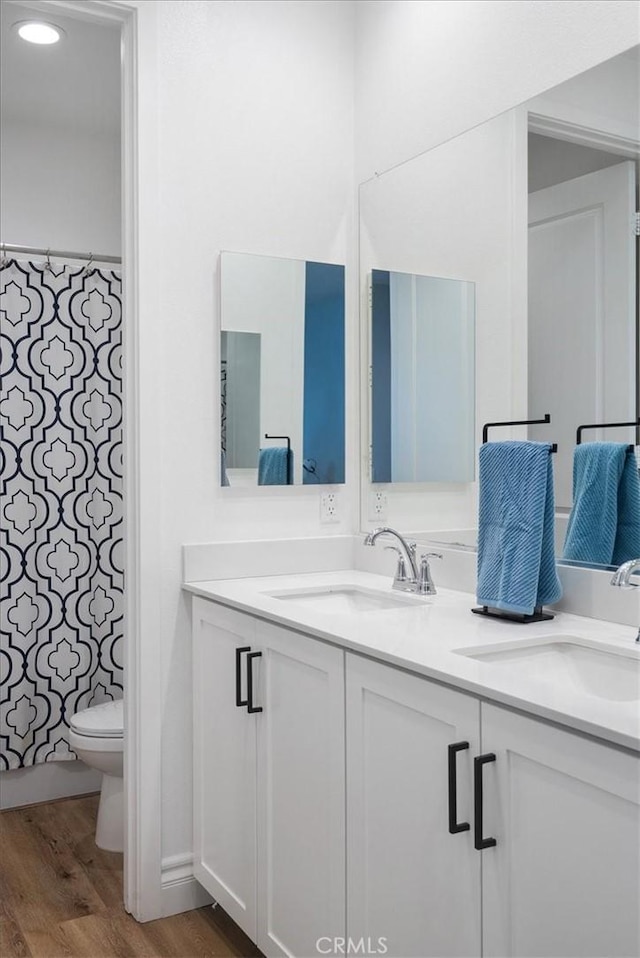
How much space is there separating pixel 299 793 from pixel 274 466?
0.98 m

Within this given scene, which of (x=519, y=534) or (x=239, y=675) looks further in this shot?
(x=239, y=675)

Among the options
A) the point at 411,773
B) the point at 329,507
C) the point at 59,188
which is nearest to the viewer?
the point at 411,773

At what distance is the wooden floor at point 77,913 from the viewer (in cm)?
210

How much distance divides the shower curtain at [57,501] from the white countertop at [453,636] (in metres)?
0.91

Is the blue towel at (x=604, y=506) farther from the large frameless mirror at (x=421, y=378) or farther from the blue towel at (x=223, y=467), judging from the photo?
the blue towel at (x=223, y=467)

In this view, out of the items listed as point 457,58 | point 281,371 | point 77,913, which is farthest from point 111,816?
point 457,58

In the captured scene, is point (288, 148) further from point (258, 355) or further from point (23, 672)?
point (23, 672)

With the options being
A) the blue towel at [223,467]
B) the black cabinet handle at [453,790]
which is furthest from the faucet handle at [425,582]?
the black cabinet handle at [453,790]

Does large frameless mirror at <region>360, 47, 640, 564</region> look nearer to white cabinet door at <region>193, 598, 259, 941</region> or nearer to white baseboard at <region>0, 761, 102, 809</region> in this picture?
white cabinet door at <region>193, 598, 259, 941</region>

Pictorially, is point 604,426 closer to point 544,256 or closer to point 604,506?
point 604,506

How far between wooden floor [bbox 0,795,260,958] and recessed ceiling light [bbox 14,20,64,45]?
2550 mm

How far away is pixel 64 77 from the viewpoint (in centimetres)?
292

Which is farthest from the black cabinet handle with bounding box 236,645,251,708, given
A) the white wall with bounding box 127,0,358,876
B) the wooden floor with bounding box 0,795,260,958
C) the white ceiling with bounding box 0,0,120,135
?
the white ceiling with bounding box 0,0,120,135

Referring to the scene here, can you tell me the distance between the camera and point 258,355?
2.39 m
